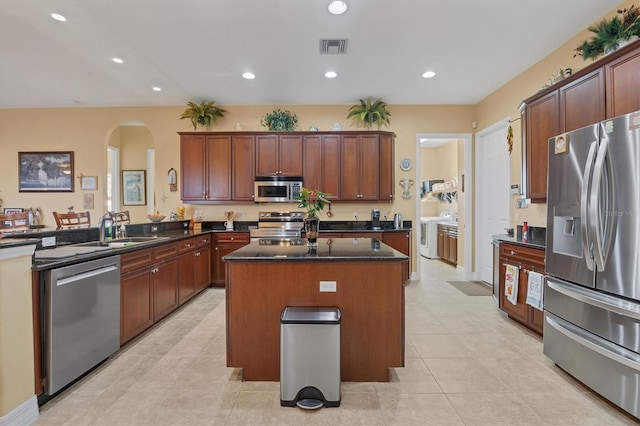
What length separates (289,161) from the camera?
5141 millimetres

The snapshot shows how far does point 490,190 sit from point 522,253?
6.99 ft

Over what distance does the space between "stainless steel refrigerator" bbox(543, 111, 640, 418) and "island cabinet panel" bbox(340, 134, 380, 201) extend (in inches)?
113

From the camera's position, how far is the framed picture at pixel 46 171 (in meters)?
5.55

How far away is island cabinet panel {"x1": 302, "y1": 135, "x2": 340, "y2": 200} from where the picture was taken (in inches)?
202

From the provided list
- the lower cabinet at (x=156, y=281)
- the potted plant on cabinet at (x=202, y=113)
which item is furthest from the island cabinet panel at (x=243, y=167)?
the lower cabinet at (x=156, y=281)

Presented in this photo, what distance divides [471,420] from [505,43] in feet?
12.3

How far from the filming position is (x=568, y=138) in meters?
2.34

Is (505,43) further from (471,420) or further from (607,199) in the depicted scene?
(471,420)

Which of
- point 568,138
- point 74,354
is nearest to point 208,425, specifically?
point 74,354

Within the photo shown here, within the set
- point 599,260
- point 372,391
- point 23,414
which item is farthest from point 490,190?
point 23,414

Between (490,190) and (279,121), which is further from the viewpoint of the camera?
(279,121)

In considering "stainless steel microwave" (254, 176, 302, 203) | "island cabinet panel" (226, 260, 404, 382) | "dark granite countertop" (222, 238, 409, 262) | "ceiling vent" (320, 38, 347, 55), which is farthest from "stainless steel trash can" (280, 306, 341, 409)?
"stainless steel microwave" (254, 176, 302, 203)

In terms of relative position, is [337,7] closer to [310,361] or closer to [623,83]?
[623,83]

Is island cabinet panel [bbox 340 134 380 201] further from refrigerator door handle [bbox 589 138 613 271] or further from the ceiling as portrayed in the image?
refrigerator door handle [bbox 589 138 613 271]
